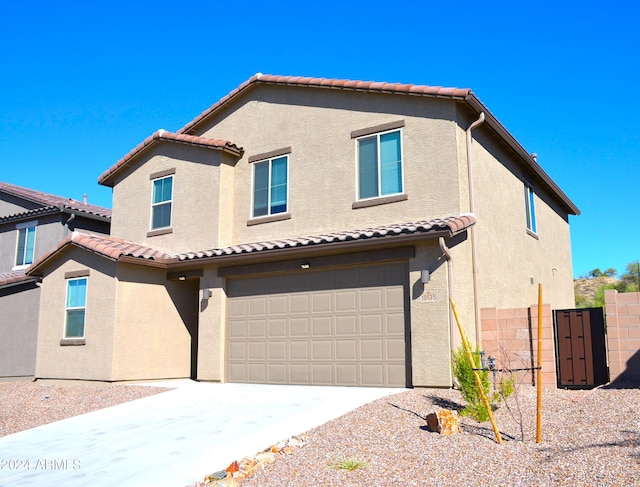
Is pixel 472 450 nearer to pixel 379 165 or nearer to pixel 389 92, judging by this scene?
pixel 379 165

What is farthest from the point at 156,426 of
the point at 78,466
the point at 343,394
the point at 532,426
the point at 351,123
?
the point at 351,123

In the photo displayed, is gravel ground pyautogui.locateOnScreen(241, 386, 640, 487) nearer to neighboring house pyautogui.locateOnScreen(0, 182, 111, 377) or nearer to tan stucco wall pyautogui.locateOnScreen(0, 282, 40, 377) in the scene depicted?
neighboring house pyautogui.locateOnScreen(0, 182, 111, 377)

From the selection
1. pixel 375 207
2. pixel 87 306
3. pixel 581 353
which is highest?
pixel 375 207

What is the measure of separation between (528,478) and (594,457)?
1.01 metres

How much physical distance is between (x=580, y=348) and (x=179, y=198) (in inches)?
426

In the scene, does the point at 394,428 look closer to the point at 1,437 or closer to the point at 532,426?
the point at 532,426

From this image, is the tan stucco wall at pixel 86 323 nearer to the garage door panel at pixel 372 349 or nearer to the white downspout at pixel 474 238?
the garage door panel at pixel 372 349

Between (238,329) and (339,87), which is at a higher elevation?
(339,87)

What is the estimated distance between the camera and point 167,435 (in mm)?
9898

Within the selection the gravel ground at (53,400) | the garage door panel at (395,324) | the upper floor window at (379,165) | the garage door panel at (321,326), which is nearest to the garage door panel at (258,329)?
the garage door panel at (321,326)

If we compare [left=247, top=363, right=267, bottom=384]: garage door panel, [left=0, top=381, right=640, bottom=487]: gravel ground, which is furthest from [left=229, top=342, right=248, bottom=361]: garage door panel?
[left=0, top=381, right=640, bottom=487]: gravel ground

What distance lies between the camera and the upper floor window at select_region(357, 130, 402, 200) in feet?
46.6

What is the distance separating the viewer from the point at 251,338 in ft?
49.5

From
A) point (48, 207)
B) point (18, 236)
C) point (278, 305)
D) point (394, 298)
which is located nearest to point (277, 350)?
point (278, 305)
